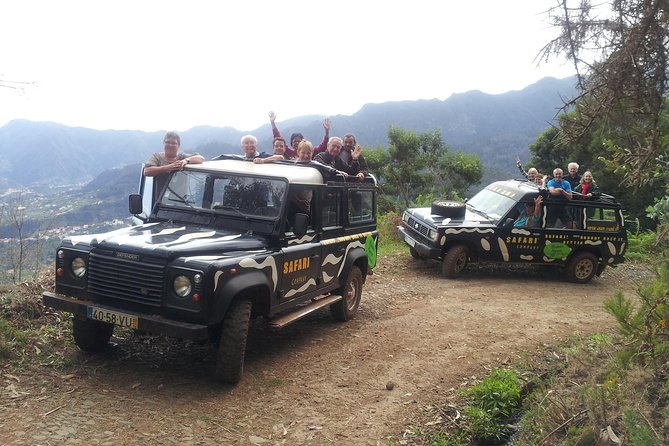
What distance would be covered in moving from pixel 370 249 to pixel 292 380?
285 centimetres

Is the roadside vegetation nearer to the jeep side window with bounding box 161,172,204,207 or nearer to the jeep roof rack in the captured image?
the jeep roof rack

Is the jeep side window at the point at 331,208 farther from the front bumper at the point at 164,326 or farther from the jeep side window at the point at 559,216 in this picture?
the jeep side window at the point at 559,216

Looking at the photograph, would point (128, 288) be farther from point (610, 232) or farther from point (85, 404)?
point (610, 232)

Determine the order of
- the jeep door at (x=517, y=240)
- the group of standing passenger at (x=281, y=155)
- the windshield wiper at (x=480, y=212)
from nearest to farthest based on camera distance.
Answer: the group of standing passenger at (x=281, y=155) → the jeep door at (x=517, y=240) → the windshield wiper at (x=480, y=212)

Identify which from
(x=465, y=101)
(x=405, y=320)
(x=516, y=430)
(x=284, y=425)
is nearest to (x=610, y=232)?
(x=405, y=320)

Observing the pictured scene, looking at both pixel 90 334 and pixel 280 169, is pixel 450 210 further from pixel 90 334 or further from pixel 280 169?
pixel 90 334

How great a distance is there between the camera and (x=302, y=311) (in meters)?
6.09

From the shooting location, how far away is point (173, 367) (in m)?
5.33

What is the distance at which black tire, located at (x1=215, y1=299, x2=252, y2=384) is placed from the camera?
4.80 meters

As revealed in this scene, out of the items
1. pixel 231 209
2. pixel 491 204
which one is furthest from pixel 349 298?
pixel 491 204

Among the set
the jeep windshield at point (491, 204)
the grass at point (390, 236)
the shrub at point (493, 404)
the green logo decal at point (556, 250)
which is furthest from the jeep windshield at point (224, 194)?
the grass at point (390, 236)

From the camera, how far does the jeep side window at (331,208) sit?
6535mm

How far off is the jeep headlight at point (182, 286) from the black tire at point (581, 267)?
8784 millimetres

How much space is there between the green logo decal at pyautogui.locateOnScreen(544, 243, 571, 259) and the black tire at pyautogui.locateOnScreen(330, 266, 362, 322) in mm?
4972
